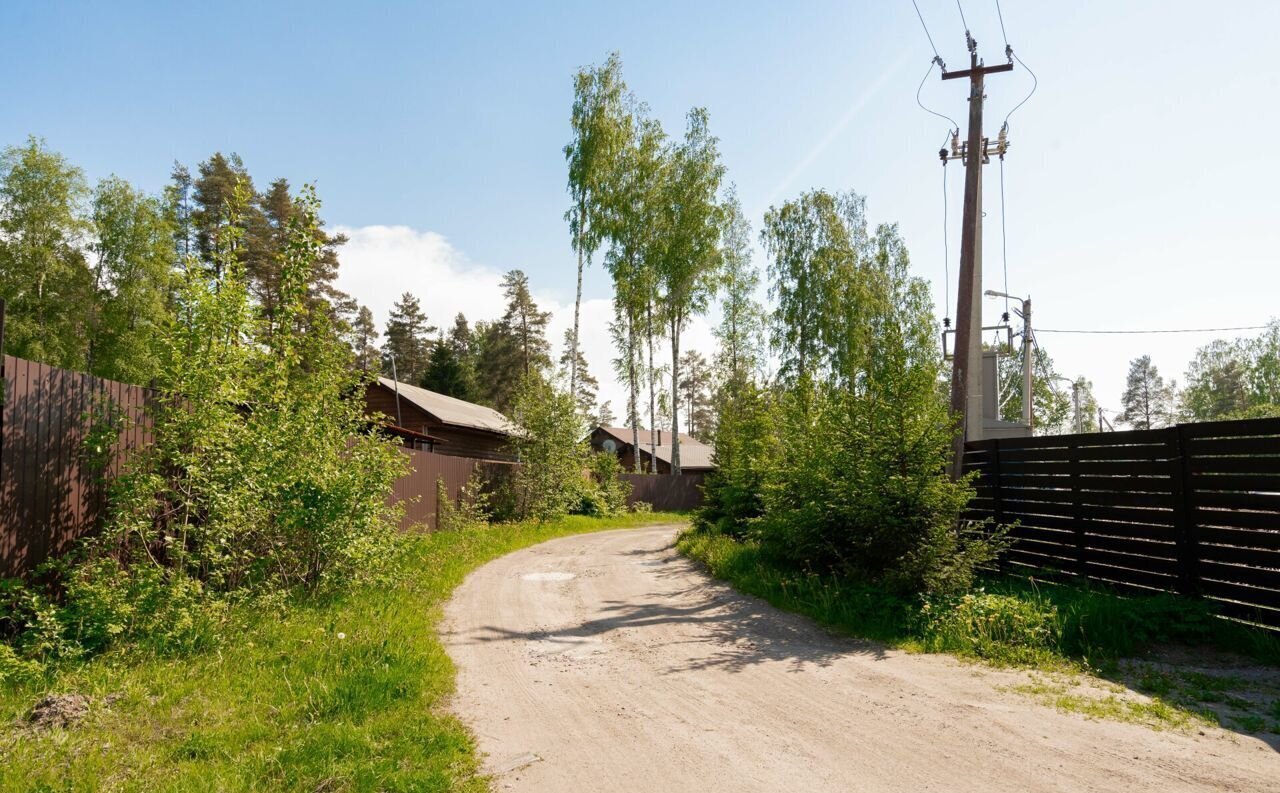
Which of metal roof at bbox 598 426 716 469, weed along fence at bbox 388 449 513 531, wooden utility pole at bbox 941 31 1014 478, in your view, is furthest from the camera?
metal roof at bbox 598 426 716 469

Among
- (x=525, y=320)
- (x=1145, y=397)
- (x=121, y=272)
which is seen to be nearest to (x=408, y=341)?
(x=525, y=320)

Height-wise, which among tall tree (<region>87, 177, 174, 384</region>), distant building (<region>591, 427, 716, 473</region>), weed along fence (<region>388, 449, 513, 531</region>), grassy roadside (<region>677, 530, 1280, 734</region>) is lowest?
grassy roadside (<region>677, 530, 1280, 734</region>)

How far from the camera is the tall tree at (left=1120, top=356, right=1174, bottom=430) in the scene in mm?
79812

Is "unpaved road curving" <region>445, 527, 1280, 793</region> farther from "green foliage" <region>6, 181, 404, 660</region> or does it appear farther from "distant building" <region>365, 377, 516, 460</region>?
"distant building" <region>365, 377, 516, 460</region>

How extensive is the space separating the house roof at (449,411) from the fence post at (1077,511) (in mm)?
15637

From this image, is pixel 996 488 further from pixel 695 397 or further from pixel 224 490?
pixel 695 397

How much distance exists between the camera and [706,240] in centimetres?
2556

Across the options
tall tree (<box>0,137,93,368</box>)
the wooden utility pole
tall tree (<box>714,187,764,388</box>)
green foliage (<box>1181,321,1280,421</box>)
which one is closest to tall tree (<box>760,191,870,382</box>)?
tall tree (<box>714,187,764,388</box>)

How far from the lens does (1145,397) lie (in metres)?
81.2

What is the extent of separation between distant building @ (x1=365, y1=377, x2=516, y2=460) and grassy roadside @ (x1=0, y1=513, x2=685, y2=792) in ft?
55.9

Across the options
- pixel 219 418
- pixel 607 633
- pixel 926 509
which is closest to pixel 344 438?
pixel 219 418

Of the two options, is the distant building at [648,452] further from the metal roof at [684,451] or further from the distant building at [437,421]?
the distant building at [437,421]

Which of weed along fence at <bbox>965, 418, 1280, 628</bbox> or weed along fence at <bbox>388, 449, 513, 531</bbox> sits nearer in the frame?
weed along fence at <bbox>965, 418, 1280, 628</bbox>

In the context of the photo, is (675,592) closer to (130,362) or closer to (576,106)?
(576,106)
